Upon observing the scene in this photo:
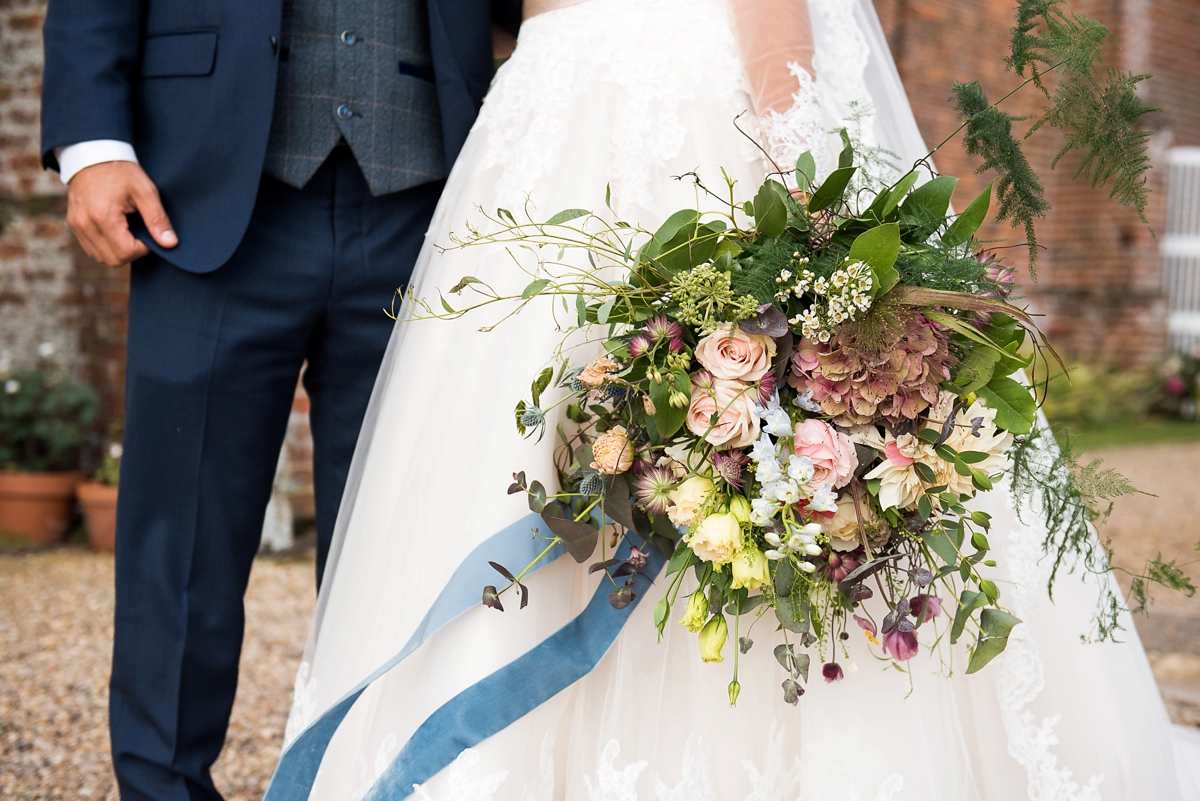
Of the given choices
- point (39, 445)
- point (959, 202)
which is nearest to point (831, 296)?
point (39, 445)

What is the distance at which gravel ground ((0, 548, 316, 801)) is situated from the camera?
80.4 inches

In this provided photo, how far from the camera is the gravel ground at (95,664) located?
206 cm

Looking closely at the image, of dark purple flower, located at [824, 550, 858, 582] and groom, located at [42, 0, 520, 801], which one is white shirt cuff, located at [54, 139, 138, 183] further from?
dark purple flower, located at [824, 550, 858, 582]

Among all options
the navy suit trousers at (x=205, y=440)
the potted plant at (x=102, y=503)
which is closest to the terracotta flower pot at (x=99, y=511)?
the potted plant at (x=102, y=503)

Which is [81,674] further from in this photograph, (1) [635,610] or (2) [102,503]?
(1) [635,610]

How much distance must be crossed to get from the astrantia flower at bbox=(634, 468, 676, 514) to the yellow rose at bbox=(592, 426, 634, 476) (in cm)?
3

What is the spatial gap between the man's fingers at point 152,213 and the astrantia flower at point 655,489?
0.83 metres

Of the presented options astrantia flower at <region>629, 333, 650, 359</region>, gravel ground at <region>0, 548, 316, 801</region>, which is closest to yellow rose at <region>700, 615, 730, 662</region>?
astrantia flower at <region>629, 333, 650, 359</region>

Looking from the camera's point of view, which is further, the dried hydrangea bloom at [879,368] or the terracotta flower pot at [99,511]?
the terracotta flower pot at [99,511]

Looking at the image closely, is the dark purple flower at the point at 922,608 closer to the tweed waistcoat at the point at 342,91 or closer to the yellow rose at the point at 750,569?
the yellow rose at the point at 750,569

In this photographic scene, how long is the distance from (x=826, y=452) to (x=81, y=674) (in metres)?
2.29

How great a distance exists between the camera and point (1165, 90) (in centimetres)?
838

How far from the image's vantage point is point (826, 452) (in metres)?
1.05

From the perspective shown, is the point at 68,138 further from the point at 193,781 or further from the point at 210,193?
the point at 193,781
